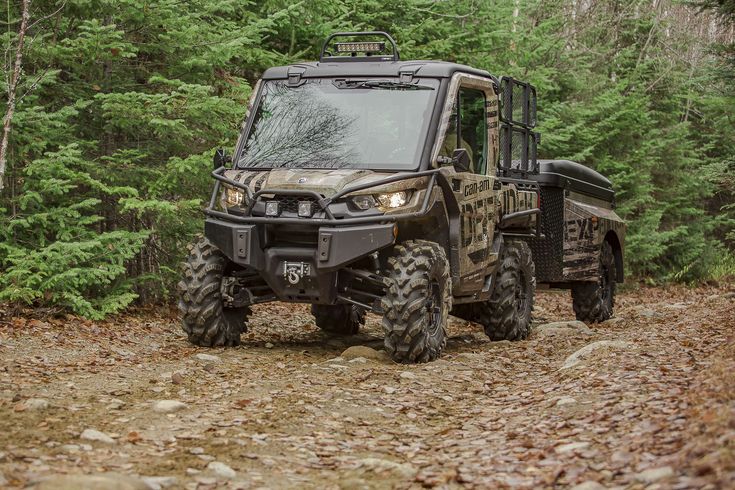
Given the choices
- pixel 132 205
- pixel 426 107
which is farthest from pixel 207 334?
Answer: pixel 426 107

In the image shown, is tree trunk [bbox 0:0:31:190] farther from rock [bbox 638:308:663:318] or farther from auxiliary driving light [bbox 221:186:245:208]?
rock [bbox 638:308:663:318]

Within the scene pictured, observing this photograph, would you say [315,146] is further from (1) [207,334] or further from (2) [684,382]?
(2) [684,382]

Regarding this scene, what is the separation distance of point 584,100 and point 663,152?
142 inches

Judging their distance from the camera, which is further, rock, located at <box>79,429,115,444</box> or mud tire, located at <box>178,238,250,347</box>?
mud tire, located at <box>178,238,250,347</box>

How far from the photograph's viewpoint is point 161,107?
1134 centimetres

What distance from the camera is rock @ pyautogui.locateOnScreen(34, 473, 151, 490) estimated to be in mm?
4371

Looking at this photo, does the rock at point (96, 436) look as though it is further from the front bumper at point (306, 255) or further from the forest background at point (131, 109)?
the forest background at point (131, 109)

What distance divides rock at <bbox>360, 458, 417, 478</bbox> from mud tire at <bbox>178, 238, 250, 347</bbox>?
422 centimetres

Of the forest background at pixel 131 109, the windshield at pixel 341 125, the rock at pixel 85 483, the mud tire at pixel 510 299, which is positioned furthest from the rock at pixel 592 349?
the rock at pixel 85 483

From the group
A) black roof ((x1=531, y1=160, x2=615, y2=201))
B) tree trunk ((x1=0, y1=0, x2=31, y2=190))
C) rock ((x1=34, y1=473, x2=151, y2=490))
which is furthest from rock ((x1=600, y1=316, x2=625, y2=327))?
rock ((x1=34, y1=473, x2=151, y2=490))

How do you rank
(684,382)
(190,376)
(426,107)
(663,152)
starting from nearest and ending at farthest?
(684,382), (190,376), (426,107), (663,152)

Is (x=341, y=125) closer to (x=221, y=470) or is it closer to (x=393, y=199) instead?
(x=393, y=199)

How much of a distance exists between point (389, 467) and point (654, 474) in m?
1.48

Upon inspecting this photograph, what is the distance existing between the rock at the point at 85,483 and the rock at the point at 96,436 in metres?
1.06
